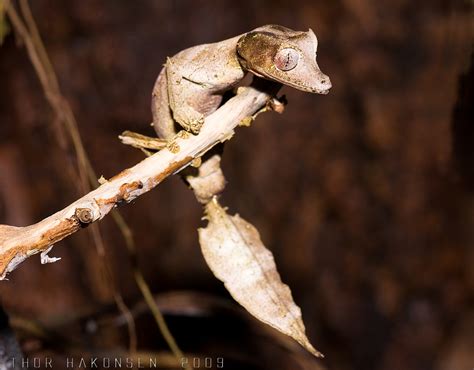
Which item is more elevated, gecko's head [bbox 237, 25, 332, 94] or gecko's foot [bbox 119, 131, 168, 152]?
gecko's head [bbox 237, 25, 332, 94]

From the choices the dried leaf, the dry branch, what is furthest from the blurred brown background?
the dry branch

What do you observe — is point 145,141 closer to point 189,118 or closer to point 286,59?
point 189,118

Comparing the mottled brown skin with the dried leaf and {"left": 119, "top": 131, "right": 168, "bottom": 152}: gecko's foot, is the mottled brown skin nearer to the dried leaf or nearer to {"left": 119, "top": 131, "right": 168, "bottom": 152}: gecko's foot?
{"left": 119, "top": 131, "right": 168, "bottom": 152}: gecko's foot

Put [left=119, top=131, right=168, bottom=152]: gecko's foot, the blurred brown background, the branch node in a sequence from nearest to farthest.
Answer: the branch node, [left=119, top=131, right=168, bottom=152]: gecko's foot, the blurred brown background

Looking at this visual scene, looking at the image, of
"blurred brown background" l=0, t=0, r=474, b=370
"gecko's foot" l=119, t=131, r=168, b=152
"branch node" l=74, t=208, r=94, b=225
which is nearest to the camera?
"branch node" l=74, t=208, r=94, b=225

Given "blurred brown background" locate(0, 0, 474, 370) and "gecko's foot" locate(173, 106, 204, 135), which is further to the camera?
"blurred brown background" locate(0, 0, 474, 370)

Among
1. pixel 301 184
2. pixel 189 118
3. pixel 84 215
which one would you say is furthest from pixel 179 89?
pixel 301 184

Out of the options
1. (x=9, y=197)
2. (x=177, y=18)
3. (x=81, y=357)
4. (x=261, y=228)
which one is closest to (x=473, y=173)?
(x=261, y=228)
